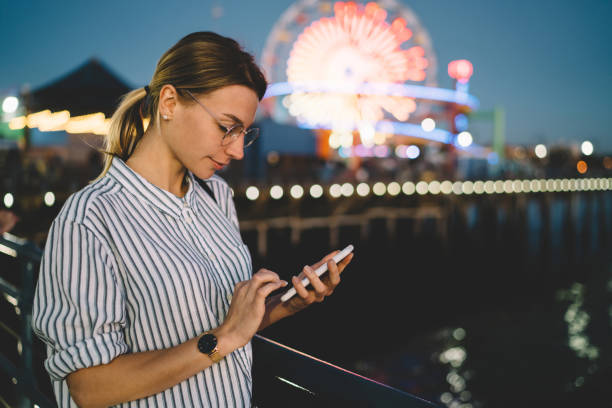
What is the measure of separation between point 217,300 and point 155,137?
0.51 metres

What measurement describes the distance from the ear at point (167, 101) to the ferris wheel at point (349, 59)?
1145 inches

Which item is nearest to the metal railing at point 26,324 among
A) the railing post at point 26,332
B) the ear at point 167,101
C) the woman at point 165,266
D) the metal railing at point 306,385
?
the railing post at point 26,332

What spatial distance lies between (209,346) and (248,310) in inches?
4.7

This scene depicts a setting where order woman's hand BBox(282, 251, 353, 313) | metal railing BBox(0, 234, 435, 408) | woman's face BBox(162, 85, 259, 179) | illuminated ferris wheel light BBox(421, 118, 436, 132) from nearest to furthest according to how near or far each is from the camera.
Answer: metal railing BBox(0, 234, 435, 408) < woman's hand BBox(282, 251, 353, 313) < woman's face BBox(162, 85, 259, 179) < illuminated ferris wheel light BBox(421, 118, 436, 132)

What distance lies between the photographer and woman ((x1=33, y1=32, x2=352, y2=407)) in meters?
1.10

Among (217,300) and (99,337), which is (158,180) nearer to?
(217,300)

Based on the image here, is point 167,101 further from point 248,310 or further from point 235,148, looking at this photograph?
point 248,310

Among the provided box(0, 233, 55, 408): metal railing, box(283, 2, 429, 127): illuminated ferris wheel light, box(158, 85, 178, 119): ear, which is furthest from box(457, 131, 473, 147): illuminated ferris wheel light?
box(158, 85, 178, 119): ear

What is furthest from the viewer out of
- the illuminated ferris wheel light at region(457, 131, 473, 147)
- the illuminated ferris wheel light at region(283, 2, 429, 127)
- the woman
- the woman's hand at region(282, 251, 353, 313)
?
the illuminated ferris wheel light at region(457, 131, 473, 147)

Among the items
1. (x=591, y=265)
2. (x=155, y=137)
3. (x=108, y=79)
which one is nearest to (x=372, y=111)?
(x=591, y=265)

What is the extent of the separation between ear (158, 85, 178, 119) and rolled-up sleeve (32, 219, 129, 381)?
0.44 metres

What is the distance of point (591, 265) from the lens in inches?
851

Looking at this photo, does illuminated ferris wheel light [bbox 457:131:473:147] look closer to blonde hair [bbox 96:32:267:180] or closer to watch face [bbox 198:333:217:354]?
blonde hair [bbox 96:32:267:180]

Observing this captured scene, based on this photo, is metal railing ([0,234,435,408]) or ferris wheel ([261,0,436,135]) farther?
ferris wheel ([261,0,436,135])
